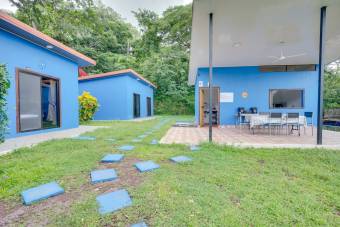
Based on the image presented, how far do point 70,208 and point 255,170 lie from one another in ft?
8.35

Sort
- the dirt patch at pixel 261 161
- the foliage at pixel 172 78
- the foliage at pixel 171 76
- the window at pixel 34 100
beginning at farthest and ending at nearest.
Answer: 1. the foliage at pixel 172 78
2. the foliage at pixel 171 76
3. the window at pixel 34 100
4. the dirt patch at pixel 261 161

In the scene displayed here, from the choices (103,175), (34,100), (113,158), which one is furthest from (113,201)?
(34,100)

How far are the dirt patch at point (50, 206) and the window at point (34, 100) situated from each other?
13.8 ft

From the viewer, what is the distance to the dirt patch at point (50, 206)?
1722 mm

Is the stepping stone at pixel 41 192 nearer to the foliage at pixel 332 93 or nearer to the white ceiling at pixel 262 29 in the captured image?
the white ceiling at pixel 262 29

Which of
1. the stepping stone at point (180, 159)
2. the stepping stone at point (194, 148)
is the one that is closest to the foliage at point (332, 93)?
the stepping stone at point (194, 148)

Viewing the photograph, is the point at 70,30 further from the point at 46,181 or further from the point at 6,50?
the point at 46,181

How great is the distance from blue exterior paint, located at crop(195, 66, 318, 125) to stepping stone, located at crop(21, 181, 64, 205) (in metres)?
7.55

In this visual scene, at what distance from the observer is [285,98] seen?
8773mm

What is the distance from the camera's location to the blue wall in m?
4.89

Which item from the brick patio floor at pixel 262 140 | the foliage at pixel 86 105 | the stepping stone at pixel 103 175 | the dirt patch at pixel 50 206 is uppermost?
the foliage at pixel 86 105

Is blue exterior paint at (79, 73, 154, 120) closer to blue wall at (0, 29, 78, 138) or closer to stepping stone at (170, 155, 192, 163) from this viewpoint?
blue wall at (0, 29, 78, 138)

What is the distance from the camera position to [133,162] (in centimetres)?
329

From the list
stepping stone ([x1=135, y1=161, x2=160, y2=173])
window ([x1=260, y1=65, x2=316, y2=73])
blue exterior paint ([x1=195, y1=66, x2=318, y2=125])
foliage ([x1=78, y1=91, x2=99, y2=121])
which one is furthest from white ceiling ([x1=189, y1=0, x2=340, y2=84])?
foliage ([x1=78, y1=91, x2=99, y2=121])
